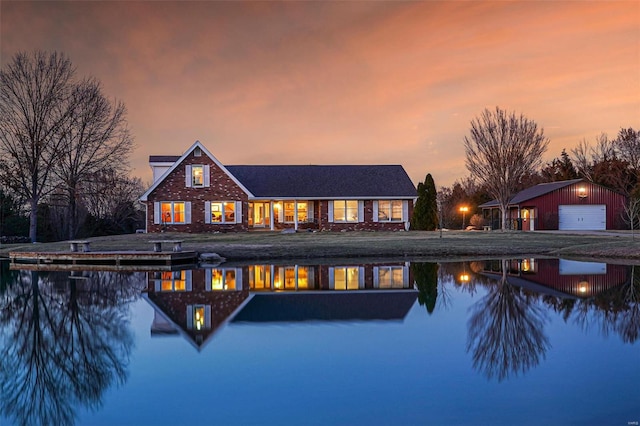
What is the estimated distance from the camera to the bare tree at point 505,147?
40438 mm

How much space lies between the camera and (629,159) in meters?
58.6

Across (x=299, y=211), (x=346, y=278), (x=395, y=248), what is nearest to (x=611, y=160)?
(x=299, y=211)

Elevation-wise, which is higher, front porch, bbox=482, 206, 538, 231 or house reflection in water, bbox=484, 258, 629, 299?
front porch, bbox=482, 206, 538, 231

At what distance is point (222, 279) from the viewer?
15.5m

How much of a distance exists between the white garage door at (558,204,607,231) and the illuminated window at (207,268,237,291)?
30536 mm

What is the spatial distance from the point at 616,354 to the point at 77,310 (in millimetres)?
10085

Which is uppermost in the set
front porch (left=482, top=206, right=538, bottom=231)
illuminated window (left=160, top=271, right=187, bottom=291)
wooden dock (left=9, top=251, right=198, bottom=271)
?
front porch (left=482, top=206, right=538, bottom=231)

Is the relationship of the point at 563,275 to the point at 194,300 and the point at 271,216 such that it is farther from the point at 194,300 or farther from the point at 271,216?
the point at 271,216

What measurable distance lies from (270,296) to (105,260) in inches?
458

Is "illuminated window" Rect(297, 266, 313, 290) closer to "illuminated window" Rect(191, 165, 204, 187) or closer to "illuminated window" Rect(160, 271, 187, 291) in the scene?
"illuminated window" Rect(160, 271, 187, 291)

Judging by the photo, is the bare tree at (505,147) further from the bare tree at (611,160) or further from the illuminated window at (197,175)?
the illuminated window at (197,175)

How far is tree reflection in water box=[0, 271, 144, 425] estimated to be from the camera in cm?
598

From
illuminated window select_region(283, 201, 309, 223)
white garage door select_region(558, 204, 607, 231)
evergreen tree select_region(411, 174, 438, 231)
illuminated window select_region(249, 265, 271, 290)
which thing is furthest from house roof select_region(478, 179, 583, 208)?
illuminated window select_region(249, 265, 271, 290)

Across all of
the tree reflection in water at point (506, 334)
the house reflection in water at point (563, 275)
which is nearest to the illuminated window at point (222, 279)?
the tree reflection in water at point (506, 334)
